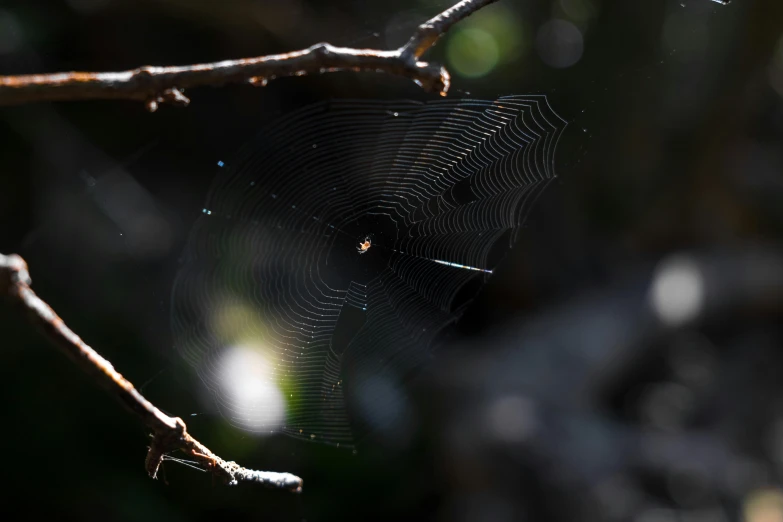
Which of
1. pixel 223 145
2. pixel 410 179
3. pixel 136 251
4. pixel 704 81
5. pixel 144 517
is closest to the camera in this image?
pixel 410 179

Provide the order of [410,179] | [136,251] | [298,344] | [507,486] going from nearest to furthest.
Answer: [410,179], [298,344], [507,486], [136,251]

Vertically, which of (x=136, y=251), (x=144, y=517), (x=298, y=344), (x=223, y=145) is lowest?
(x=144, y=517)

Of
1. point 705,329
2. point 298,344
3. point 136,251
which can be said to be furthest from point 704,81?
point 136,251

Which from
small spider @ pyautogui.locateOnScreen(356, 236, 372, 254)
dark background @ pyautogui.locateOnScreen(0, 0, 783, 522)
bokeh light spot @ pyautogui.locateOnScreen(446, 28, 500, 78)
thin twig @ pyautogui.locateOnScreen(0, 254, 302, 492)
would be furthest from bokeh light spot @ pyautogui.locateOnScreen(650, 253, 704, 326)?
thin twig @ pyautogui.locateOnScreen(0, 254, 302, 492)

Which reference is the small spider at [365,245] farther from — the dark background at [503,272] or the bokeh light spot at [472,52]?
the bokeh light spot at [472,52]

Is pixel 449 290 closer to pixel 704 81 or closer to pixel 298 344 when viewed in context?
pixel 298 344

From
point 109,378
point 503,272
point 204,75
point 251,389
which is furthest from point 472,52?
point 109,378

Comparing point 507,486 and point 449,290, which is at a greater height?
point 449,290
